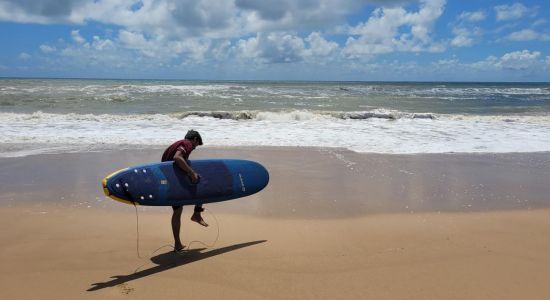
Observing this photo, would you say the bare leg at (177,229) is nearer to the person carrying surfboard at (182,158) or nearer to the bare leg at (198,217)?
the person carrying surfboard at (182,158)

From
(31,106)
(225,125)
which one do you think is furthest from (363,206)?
(31,106)

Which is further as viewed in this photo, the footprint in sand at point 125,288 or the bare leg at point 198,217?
the bare leg at point 198,217

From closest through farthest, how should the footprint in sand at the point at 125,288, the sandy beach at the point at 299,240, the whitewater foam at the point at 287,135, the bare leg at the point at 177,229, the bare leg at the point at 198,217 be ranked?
the footprint in sand at the point at 125,288, the sandy beach at the point at 299,240, the bare leg at the point at 177,229, the bare leg at the point at 198,217, the whitewater foam at the point at 287,135

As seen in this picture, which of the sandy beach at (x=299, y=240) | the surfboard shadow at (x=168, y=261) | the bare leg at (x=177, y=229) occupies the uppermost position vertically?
the bare leg at (x=177, y=229)

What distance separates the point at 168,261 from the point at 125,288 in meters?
0.59

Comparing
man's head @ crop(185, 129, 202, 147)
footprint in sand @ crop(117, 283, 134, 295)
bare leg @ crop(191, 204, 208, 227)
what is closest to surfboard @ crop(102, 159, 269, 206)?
bare leg @ crop(191, 204, 208, 227)

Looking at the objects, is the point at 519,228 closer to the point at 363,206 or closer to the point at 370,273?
the point at 363,206

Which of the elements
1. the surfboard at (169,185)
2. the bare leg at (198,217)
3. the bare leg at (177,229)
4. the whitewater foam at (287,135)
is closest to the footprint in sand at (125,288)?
the bare leg at (177,229)

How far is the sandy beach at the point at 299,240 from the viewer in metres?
3.33

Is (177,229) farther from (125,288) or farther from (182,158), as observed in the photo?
(125,288)

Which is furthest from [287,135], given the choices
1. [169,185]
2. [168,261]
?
[168,261]

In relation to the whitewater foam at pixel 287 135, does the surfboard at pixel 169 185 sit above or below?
above

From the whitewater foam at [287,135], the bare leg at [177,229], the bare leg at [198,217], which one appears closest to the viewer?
the bare leg at [177,229]

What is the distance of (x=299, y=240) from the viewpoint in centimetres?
430
